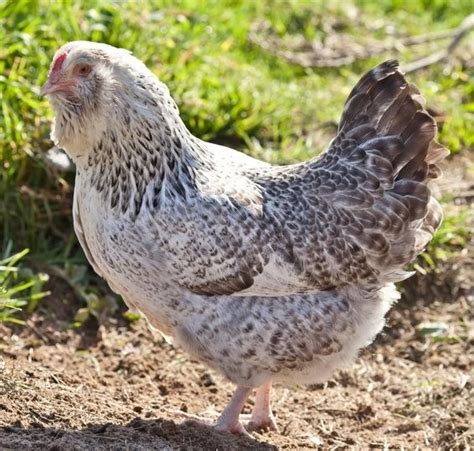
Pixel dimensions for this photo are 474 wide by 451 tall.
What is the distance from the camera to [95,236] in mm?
4656

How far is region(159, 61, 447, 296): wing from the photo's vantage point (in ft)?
15.0

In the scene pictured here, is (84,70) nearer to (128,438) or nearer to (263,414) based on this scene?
(128,438)

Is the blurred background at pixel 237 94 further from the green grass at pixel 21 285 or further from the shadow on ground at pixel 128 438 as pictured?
the shadow on ground at pixel 128 438

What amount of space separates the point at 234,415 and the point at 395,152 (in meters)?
1.49

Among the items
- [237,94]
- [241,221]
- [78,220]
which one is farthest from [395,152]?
[237,94]

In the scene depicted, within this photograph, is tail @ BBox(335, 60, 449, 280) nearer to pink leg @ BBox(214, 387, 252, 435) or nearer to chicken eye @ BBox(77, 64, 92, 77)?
pink leg @ BBox(214, 387, 252, 435)

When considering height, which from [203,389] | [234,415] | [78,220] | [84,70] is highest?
[84,70]

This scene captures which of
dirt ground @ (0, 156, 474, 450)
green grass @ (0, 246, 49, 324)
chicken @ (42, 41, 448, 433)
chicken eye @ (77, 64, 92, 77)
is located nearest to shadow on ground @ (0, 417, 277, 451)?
dirt ground @ (0, 156, 474, 450)

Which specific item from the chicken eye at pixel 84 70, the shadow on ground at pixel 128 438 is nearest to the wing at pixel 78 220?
the chicken eye at pixel 84 70

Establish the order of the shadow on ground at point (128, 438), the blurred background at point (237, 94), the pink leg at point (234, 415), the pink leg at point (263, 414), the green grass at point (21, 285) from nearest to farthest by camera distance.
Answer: the shadow on ground at point (128, 438)
the pink leg at point (234, 415)
the pink leg at point (263, 414)
the green grass at point (21, 285)
the blurred background at point (237, 94)

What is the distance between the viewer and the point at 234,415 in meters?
4.83

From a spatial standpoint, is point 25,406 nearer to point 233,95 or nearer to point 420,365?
point 420,365

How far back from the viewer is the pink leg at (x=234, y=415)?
15.8 feet

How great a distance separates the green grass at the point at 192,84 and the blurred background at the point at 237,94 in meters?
0.01
